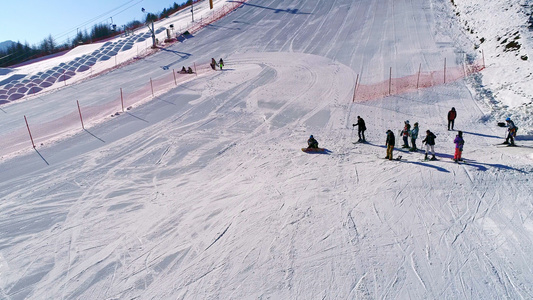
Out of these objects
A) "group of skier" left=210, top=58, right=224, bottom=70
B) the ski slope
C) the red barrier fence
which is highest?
"group of skier" left=210, top=58, right=224, bottom=70

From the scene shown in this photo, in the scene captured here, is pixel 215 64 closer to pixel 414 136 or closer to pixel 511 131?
pixel 414 136

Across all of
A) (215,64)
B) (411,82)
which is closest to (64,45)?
(215,64)

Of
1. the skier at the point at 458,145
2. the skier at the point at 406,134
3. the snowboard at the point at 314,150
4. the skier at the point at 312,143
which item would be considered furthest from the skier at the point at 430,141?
the skier at the point at 312,143

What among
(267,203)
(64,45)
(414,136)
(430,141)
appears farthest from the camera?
(64,45)

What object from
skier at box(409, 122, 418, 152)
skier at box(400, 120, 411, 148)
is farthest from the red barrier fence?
skier at box(409, 122, 418, 152)

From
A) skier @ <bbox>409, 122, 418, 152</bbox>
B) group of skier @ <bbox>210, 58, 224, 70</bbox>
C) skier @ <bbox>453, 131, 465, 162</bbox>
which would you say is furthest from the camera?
group of skier @ <bbox>210, 58, 224, 70</bbox>

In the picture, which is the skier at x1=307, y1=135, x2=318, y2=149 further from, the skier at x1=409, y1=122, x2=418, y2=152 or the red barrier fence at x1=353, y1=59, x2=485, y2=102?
the red barrier fence at x1=353, y1=59, x2=485, y2=102
